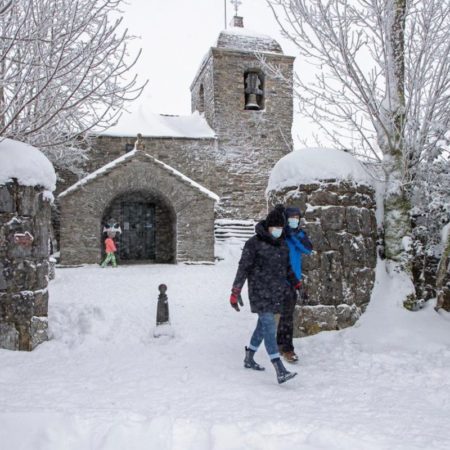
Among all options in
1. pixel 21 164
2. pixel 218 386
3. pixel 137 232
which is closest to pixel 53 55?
pixel 21 164

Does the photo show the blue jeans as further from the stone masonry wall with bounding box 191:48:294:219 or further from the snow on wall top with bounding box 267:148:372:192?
the stone masonry wall with bounding box 191:48:294:219

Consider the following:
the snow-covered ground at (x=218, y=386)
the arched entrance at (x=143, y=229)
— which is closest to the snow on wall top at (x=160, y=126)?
the arched entrance at (x=143, y=229)

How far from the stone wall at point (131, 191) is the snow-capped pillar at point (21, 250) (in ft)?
33.0

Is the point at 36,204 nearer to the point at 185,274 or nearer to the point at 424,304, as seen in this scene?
the point at 424,304

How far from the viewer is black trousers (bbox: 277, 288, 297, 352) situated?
5.52 m

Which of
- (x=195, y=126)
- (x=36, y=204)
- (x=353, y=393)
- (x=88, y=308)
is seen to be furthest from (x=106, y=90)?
(x=195, y=126)

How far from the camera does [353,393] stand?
14.1 feet

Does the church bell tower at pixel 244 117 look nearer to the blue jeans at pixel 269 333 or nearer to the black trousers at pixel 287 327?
the black trousers at pixel 287 327

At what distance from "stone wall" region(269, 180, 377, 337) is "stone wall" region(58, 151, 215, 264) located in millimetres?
10101

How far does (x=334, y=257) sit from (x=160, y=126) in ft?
53.6

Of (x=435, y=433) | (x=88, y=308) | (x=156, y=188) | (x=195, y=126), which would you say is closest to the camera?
(x=435, y=433)

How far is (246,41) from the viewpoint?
2161 centimetres

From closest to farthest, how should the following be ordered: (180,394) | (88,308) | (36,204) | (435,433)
→ (435,433), (180,394), (36,204), (88,308)

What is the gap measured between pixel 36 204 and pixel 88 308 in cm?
192
